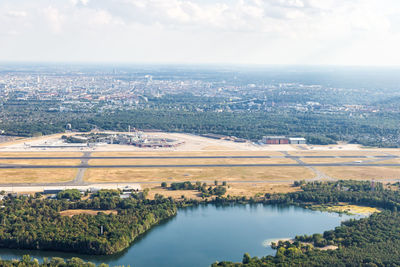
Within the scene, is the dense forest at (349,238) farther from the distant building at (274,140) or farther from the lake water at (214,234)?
the distant building at (274,140)

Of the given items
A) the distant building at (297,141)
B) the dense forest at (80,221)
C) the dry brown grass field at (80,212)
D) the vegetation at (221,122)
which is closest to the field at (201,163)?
the distant building at (297,141)

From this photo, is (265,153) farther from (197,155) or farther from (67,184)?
(67,184)

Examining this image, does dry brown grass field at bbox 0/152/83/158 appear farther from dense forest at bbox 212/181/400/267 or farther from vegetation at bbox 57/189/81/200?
dense forest at bbox 212/181/400/267

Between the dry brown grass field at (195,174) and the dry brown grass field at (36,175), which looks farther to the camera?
the dry brown grass field at (195,174)

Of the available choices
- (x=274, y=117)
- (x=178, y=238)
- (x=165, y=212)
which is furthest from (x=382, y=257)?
(x=274, y=117)

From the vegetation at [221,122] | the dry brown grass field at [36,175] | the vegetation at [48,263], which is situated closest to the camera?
the vegetation at [48,263]

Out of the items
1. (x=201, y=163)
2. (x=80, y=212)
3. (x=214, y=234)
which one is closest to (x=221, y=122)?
(x=201, y=163)
